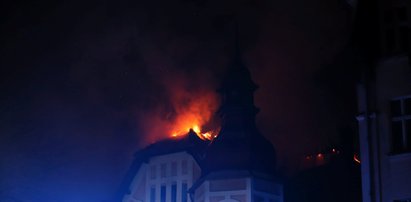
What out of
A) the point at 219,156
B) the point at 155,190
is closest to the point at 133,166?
the point at 155,190

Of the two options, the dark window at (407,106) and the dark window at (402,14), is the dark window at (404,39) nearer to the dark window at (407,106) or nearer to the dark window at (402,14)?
the dark window at (402,14)

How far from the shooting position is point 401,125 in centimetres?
2659

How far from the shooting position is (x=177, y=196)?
43250 millimetres

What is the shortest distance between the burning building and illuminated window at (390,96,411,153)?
514 inches

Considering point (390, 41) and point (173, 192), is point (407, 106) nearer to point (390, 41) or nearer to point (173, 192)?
point (390, 41)

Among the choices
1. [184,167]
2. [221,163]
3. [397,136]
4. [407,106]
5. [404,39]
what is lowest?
[397,136]

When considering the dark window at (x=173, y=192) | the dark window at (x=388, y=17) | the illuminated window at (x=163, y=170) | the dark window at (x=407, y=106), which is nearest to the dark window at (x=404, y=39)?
the dark window at (x=388, y=17)

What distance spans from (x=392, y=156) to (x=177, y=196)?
62.7 ft

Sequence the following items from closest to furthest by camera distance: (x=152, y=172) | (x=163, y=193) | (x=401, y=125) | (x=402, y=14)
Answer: (x=401, y=125) < (x=402, y=14) < (x=163, y=193) < (x=152, y=172)

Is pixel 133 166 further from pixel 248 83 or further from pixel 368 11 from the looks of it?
pixel 368 11

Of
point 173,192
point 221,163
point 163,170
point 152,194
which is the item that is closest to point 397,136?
point 221,163

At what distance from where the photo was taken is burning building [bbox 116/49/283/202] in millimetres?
39147

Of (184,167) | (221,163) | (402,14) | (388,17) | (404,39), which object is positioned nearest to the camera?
(404,39)

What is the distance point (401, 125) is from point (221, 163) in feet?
47.1
